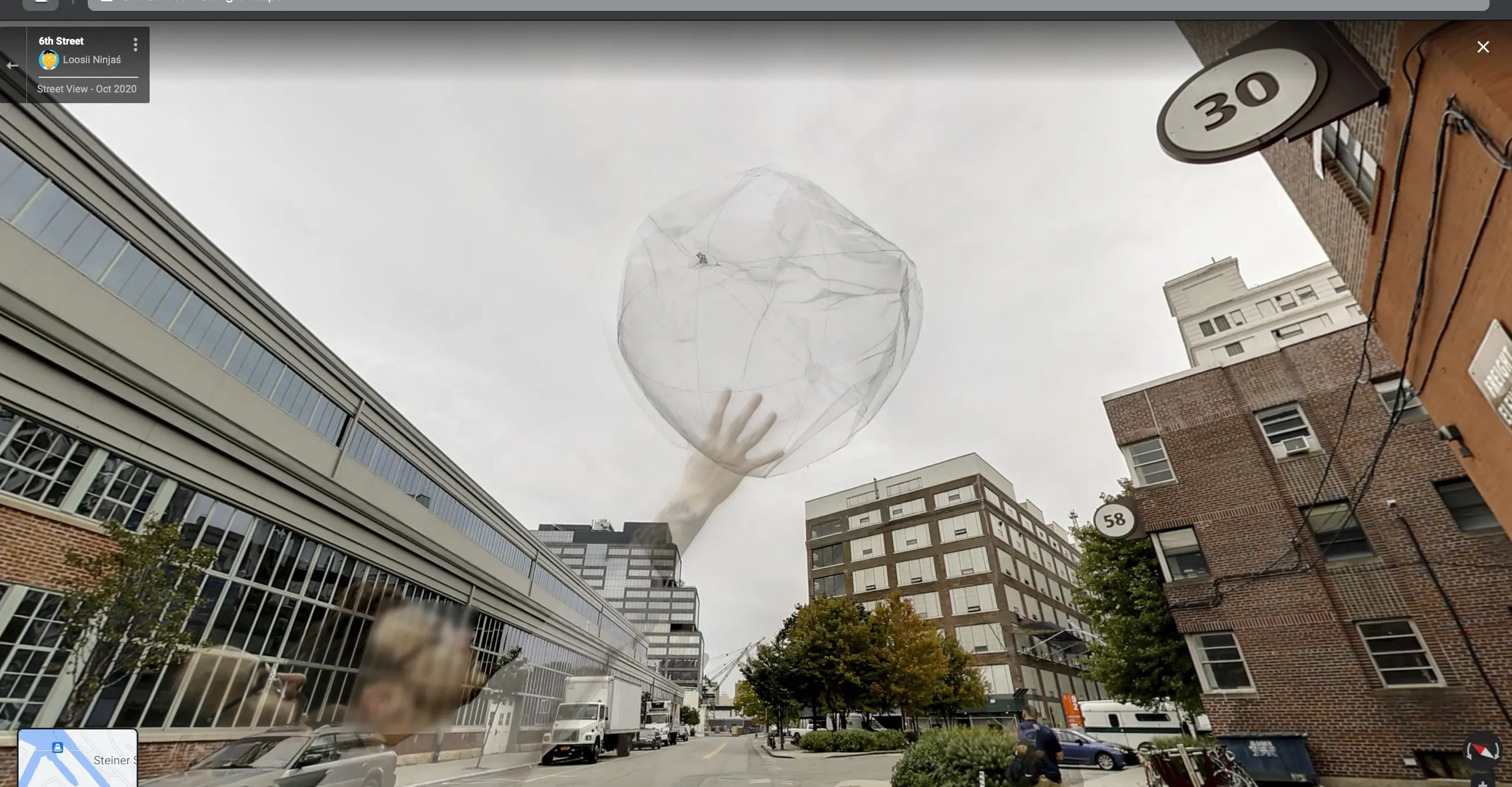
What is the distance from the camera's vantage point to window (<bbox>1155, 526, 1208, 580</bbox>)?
14.5 metres

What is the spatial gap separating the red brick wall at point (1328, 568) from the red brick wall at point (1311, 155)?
8.11 metres

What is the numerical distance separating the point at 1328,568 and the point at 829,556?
40159mm

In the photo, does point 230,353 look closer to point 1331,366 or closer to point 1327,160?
point 1327,160

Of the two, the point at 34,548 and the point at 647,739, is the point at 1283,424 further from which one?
the point at 647,739

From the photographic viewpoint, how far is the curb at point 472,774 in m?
12.6

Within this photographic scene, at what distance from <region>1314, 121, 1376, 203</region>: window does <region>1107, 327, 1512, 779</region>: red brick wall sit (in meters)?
9.90

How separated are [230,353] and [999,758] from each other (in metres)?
18.2

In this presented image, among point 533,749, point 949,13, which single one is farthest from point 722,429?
point 533,749

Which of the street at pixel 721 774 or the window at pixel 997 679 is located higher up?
the window at pixel 997 679

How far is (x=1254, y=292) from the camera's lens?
3825 centimetres

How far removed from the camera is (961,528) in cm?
4428

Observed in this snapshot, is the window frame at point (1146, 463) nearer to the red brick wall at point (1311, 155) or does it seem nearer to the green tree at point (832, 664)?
the red brick wall at point (1311, 155)

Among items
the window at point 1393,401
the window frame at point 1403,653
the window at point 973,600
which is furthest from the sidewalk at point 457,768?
the window at point 973,600

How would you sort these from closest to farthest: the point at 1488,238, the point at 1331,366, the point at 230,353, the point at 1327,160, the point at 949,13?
the point at 949,13 < the point at 1488,238 < the point at 1327,160 < the point at 230,353 < the point at 1331,366
